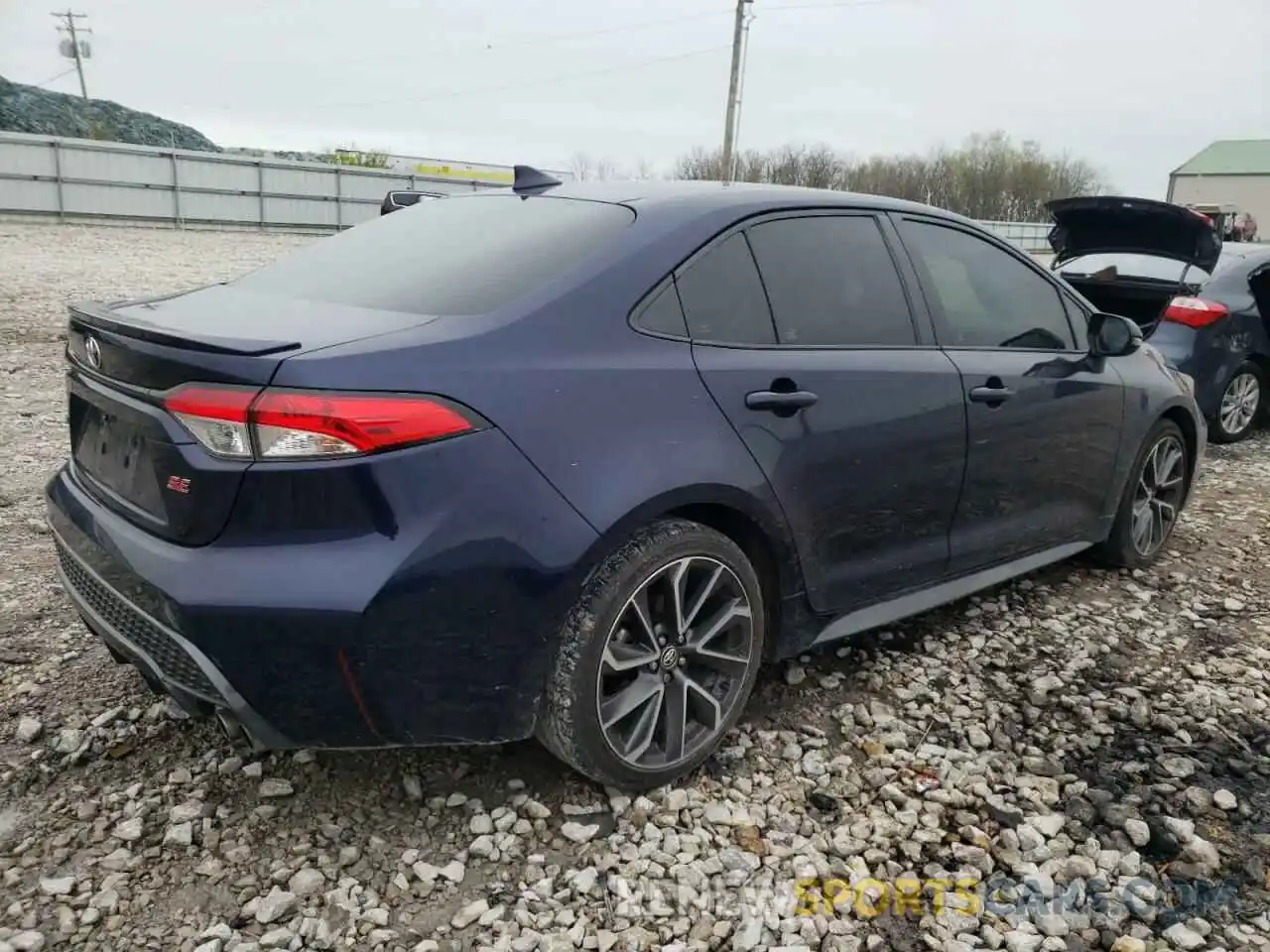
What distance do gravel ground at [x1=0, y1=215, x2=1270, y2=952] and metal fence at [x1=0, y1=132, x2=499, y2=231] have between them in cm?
2248

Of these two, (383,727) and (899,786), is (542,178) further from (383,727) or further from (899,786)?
(899,786)

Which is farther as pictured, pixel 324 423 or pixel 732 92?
pixel 732 92

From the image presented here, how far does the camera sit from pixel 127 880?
237cm

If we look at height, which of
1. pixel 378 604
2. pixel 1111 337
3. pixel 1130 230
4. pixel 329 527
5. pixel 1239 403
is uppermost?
pixel 1130 230

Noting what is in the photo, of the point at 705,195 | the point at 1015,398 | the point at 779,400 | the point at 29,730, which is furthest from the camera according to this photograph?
the point at 1015,398

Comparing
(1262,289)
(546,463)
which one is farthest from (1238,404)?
(546,463)

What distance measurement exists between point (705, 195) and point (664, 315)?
56 centimetres

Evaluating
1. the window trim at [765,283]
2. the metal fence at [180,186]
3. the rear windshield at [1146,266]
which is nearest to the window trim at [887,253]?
the window trim at [765,283]

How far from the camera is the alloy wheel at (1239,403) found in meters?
7.29

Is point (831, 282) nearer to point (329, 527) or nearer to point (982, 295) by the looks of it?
point (982, 295)

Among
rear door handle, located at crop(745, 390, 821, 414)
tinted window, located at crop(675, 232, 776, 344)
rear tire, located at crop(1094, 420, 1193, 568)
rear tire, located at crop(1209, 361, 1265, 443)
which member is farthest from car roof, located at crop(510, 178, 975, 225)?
rear tire, located at crop(1209, 361, 1265, 443)

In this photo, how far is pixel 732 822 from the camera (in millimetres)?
2684

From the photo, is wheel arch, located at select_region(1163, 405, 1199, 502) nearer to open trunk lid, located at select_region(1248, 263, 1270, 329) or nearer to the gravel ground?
the gravel ground

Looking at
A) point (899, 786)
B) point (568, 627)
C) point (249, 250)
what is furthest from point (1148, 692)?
point (249, 250)
